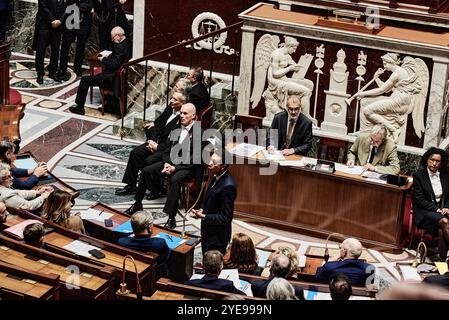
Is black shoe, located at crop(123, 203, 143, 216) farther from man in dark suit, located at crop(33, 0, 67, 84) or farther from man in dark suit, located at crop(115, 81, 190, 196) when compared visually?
man in dark suit, located at crop(33, 0, 67, 84)

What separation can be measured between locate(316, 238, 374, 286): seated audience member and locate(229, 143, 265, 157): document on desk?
7.79 feet

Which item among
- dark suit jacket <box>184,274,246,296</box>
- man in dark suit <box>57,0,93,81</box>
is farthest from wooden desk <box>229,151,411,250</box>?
man in dark suit <box>57,0,93,81</box>

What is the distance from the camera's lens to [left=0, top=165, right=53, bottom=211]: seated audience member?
7.28m

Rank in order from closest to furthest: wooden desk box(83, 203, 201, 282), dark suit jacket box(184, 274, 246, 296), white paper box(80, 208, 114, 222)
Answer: dark suit jacket box(184, 274, 246, 296) → wooden desk box(83, 203, 201, 282) → white paper box(80, 208, 114, 222)

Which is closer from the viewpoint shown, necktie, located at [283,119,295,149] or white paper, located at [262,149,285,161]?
white paper, located at [262,149,285,161]

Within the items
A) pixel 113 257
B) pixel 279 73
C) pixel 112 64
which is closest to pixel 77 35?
pixel 112 64

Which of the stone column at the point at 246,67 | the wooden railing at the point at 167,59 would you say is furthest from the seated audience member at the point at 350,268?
the wooden railing at the point at 167,59

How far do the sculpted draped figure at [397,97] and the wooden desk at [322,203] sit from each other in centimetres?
103

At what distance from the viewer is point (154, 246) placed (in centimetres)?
647

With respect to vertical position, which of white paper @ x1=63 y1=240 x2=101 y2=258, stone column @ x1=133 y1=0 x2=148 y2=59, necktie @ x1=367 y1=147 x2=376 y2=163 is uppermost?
stone column @ x1=133 y1=0 x2=148 y2=59

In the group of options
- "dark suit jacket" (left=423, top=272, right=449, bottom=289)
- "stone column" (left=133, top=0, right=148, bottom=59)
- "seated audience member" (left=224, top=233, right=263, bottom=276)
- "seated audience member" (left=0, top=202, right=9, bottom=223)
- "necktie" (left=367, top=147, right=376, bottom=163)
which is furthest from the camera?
"stone column" (left=133, top=0, right=148, bottom=59)

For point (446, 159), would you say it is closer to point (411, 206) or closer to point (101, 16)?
point (411, 206)

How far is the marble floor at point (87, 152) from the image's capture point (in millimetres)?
8289

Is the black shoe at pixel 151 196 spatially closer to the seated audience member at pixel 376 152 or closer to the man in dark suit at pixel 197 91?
the man in dark suit at pixel 197 91
